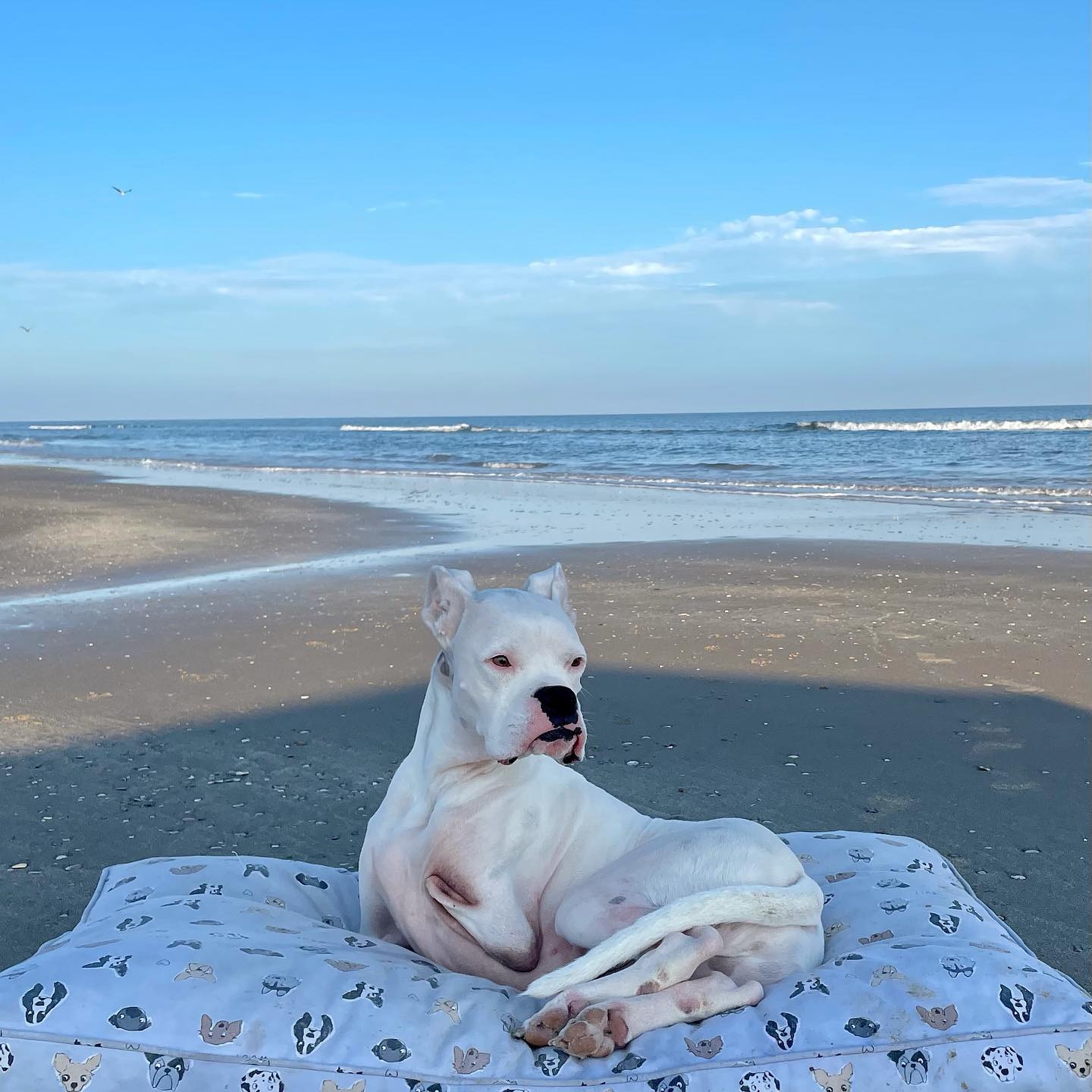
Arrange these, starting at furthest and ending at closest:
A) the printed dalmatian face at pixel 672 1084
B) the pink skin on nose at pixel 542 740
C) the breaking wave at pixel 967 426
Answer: the breaking wave at pixel 967 426 → the pink skin on nose at pixel 542 740 → the printed dalmatian face at pixel 672 1084

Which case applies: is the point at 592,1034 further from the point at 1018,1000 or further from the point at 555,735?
the point at 1018,1000

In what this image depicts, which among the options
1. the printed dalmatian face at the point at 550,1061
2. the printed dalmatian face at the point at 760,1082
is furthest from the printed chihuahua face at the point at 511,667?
the printed dalmatian face at the point at 760,1082

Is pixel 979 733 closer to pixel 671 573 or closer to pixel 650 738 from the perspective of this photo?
pixel 650 738

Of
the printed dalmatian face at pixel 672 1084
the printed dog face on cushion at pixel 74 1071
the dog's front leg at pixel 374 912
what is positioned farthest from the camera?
the dog's front leg at pixel 374 912

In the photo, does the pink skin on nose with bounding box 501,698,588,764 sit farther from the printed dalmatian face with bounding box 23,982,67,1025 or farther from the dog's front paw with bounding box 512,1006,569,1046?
the printed dalmatian face with bounding box 23,982,67,1025

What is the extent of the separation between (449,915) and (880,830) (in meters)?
2.41

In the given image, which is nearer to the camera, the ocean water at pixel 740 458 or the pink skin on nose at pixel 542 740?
the pink skin on nose at pixel 542 740

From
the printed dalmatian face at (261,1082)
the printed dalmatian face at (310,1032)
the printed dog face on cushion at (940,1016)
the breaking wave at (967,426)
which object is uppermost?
the breaking wave at (967,426)

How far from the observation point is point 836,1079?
2594mm

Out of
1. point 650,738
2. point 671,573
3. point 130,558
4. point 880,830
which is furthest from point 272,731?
point 130,558

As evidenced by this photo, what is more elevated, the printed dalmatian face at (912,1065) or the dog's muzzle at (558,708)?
the dog's muzzle at (558,708)

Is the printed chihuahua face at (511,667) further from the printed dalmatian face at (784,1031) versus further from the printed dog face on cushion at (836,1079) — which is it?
the printed dog face on cushion at (836,1079)

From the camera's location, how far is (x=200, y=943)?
9.77 feet

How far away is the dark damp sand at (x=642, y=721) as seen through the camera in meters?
4.74
